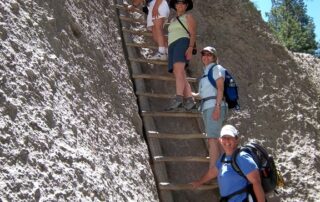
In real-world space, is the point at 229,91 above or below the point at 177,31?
below

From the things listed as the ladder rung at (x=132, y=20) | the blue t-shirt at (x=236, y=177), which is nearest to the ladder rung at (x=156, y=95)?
the ladder rung at (x=132, y=20)

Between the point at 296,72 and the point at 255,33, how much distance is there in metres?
0.84

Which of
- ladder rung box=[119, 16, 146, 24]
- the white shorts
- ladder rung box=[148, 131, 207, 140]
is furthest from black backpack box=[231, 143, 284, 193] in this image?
ladder rung box=[119, 16, 146, 24]

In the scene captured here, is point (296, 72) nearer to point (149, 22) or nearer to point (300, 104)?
point (300, 104)

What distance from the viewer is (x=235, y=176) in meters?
4.61

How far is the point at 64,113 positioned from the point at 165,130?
6.22ft

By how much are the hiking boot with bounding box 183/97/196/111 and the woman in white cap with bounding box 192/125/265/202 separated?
120 cm

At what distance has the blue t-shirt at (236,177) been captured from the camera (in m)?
4.52

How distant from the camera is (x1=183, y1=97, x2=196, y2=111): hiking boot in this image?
594cm

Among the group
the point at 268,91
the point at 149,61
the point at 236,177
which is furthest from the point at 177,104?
the point at 268,91

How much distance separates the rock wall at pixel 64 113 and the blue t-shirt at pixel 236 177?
666mm

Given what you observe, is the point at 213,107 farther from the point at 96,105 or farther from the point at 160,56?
the point at 160,56

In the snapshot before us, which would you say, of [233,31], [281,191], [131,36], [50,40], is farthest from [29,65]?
[233,31]

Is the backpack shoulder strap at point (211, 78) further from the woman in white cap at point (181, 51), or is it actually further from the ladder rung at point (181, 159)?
the ladder rung at point (181, 159)
